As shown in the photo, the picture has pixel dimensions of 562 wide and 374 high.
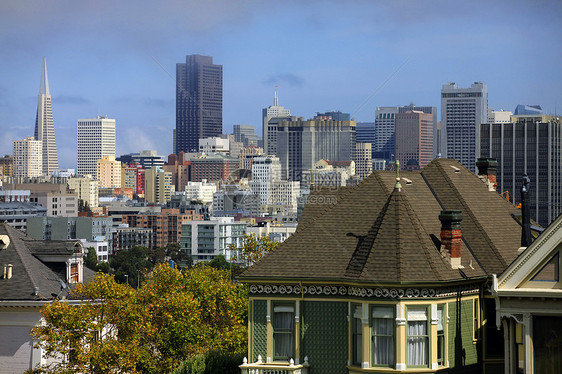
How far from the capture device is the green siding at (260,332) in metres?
32.0

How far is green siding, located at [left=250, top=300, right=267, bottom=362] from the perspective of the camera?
3200cm

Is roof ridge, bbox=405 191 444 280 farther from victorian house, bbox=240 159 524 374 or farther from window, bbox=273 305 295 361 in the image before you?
window, bbox=273 305 295 361

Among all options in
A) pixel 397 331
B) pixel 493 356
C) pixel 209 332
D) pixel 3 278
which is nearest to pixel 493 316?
pixel 493 356

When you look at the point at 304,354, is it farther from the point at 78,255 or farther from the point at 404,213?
the point at 78,255

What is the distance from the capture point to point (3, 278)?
149ft

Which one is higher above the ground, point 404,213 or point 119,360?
point 404,213

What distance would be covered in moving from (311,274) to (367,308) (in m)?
2.41

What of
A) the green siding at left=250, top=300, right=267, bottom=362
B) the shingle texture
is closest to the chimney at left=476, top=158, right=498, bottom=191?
the green siding at left=250, top=300, right=267, bottom=362

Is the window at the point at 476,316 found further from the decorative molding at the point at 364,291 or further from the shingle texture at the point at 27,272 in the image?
the shingle texture at the point at 27,272

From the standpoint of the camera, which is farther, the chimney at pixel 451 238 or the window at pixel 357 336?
the chimney at pixel 451 238

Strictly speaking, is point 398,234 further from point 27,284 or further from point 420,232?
point 27,284

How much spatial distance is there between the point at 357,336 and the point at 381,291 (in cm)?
169

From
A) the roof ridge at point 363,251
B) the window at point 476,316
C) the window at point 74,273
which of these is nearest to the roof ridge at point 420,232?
the roof ridge at point 363,251

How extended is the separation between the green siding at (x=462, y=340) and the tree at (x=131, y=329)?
13060 millimetres
